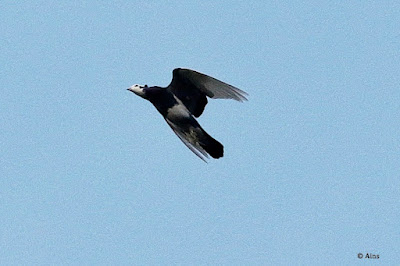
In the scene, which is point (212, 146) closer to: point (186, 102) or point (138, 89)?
point (186, 102)

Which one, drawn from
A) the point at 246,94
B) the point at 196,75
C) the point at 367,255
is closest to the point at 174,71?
the point at 196,75

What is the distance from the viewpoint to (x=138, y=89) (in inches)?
917

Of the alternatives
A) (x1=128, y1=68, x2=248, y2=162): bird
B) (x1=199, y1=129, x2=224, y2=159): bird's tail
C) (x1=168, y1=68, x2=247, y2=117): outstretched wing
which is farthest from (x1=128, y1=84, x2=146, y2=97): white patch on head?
(x1=199, y1=129, x2=224, y2=159): bird's tail

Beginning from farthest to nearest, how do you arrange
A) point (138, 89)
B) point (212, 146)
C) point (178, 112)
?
point (138, 89) < point (212, 146) < point (178, 112)

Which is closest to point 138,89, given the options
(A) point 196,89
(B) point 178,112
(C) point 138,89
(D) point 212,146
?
(C) point 138,89

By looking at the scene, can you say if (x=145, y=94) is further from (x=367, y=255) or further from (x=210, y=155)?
(x=367, y=255)

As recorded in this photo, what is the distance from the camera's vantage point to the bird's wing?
2339cm

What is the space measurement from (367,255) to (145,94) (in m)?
7.19

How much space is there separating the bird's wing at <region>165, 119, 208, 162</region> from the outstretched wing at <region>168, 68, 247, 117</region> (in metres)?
0.67

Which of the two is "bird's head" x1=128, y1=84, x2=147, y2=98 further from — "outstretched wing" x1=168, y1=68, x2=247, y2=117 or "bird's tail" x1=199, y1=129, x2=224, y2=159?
"bird's tail" x1=199, y1=129, x2=224, y2=159

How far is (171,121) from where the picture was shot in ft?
76.1

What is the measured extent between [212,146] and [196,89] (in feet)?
5.17

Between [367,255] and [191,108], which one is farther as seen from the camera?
[191,108]

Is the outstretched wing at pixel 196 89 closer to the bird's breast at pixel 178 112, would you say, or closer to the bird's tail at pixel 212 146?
the bird's breast at pixel 178 112
